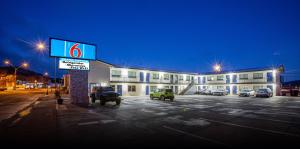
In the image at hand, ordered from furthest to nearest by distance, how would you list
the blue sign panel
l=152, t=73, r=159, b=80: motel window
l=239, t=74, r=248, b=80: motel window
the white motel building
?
l=239, t=74, r=248, b=80: motel window < l=152, t=73, r=159, b=80: motel window < the white motel building < the blue sign panel

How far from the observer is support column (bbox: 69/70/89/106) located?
22.6m

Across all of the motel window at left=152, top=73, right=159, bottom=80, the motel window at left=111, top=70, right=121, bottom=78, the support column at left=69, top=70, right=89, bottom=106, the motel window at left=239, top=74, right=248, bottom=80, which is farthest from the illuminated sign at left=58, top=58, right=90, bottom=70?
the motel window at left=239, top=74, right=248, bottom=80

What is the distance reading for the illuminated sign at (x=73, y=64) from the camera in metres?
21.5

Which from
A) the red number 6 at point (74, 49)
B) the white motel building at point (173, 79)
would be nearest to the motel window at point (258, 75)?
the white motel building at point (173, 79)

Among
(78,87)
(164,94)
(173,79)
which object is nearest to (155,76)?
(173,79)

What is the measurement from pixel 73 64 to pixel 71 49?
5.82 feet

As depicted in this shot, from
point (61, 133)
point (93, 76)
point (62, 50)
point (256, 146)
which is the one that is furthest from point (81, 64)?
point (256, 146)

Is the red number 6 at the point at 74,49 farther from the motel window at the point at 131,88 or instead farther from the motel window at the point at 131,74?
the motel window at the point at 131,88

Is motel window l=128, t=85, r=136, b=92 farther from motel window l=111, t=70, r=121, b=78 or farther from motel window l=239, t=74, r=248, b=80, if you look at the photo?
motel window l=239, t=74, r=248, b=80

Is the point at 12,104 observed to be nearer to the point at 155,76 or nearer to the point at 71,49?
the point at 71,49

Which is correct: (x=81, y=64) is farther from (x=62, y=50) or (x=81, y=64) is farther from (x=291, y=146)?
(x=291, y=146)

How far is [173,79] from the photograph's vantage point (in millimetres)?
51000

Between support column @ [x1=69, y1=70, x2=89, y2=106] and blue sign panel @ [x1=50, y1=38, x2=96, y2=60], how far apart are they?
206 cm

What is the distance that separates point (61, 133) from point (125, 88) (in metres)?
31.8
